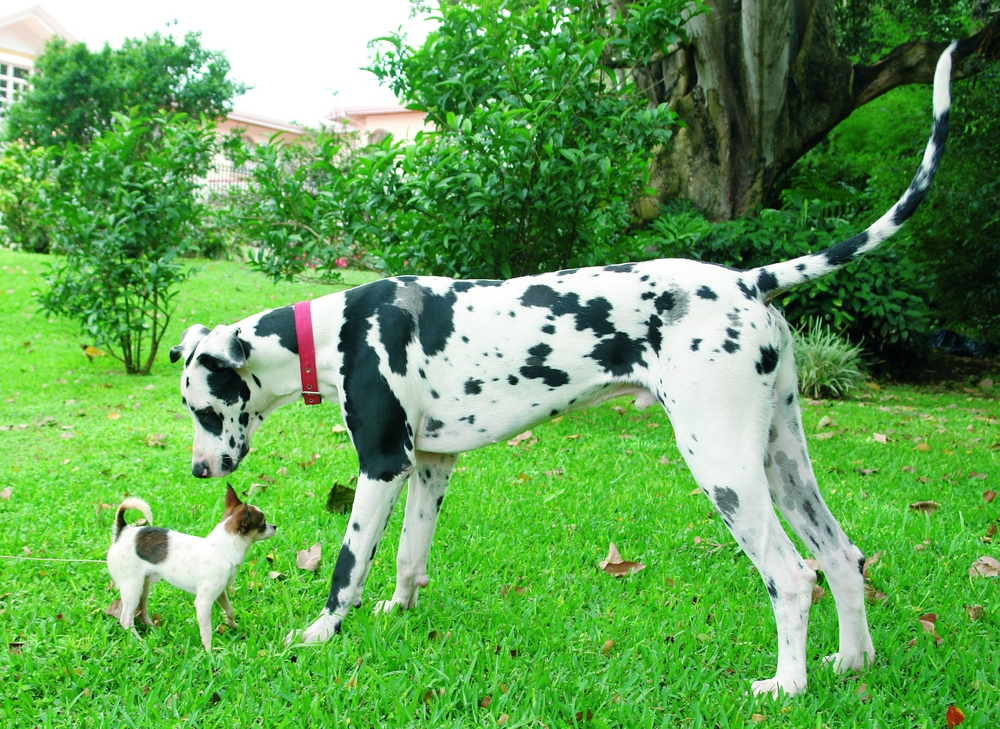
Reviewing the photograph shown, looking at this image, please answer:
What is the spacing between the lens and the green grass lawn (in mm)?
2742

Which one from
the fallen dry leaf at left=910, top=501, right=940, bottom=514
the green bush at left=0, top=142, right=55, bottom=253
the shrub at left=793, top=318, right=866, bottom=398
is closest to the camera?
the fallen dry leaf at left=910, top=501, right=940, bottom=514

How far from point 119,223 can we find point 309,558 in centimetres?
609

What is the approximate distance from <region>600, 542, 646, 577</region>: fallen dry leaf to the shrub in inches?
227

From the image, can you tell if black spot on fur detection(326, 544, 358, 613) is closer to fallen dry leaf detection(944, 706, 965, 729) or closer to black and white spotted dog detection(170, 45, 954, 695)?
black and white spotted dog detection(170, 45, 954, 695)

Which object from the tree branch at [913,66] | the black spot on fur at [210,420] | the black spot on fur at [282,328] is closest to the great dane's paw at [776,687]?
the black spot on fur at [282,328]

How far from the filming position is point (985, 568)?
156 inches

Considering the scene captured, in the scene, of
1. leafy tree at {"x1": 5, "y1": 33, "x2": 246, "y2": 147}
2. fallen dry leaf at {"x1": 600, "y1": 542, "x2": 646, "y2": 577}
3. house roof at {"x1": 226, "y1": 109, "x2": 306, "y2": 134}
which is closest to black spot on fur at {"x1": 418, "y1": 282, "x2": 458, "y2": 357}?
fallen dry leaf at {"x1": 600, "y1": 542, "x2": 646, "y2": 577}

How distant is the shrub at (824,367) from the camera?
9117 millimetres

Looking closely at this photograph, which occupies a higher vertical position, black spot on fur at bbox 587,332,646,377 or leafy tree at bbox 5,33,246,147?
leafy tree at bbox 5,33,246,147

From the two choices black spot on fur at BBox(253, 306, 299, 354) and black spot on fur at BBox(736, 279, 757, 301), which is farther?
black spot on fur at BBox(253, 306, 299, 354)

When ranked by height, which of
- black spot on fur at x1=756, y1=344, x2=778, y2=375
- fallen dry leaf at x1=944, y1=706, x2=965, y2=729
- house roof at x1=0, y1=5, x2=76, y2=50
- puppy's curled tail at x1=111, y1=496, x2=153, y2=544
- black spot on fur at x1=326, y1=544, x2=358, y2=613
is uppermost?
house roof at x1=0, y1=5, x2=76, y2=50

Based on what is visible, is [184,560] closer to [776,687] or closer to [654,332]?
[654,332]

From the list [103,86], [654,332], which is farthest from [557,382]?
[103,86]

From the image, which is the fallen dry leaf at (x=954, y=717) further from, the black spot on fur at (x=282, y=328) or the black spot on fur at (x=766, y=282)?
the black spot on fur at (x=282, y=328)
